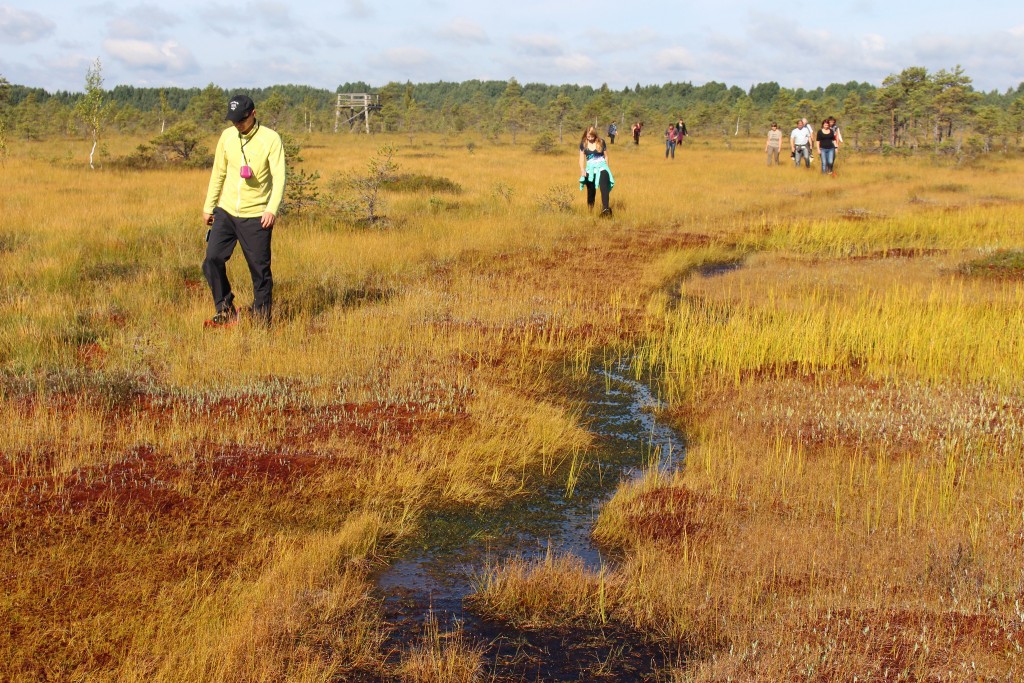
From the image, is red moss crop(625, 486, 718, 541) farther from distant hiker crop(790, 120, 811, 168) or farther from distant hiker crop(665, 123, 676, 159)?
distant hiker crop(665, 123, 676, 159)

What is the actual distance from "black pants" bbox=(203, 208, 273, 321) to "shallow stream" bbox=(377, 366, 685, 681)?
337 cm

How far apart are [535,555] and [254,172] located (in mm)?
4850

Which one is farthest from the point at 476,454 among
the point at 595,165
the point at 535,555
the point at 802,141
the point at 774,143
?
the point at 774,143

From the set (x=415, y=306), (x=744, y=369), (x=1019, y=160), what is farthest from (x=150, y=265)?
(x=1019, y=160)

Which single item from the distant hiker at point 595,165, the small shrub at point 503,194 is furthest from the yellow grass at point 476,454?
the small shrub at point 503,194

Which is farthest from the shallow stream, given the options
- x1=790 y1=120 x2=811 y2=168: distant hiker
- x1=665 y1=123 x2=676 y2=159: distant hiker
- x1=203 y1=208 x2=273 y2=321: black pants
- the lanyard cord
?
x1=665 y1=123 x2=676 y2=159: distant hiker

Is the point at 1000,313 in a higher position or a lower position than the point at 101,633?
higher

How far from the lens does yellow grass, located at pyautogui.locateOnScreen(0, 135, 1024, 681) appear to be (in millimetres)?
3514

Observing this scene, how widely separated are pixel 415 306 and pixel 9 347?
3.83 metres

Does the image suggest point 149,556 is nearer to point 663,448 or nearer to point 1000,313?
point 663,448

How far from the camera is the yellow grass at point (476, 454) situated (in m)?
3.51

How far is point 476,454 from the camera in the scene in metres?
5.57

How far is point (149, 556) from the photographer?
3965 millimetres

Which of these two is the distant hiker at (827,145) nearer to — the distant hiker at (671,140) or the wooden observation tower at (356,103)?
the distant hiker at (671,140)
